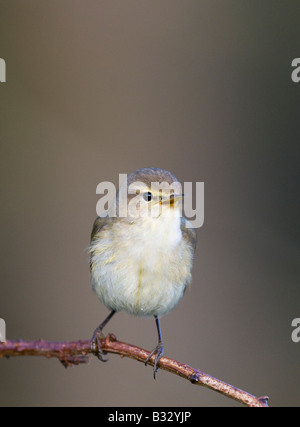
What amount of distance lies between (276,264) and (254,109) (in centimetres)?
110

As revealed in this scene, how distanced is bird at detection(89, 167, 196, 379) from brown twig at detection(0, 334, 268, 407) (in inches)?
20.1

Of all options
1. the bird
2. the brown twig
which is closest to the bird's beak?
the bird

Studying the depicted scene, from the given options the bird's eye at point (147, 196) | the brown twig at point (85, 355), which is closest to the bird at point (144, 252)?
the bird's eye at point (147, 196)

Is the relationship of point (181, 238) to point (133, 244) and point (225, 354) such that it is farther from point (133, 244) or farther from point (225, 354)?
point (225, 354)

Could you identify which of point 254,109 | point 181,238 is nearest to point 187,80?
point 254,109

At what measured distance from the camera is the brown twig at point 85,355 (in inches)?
41.1

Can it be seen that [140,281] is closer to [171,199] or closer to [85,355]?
[171,199]

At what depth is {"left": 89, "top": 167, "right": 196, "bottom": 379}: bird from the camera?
178cm

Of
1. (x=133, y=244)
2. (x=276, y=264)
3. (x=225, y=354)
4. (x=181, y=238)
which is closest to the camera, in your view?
(x=133, y=244)

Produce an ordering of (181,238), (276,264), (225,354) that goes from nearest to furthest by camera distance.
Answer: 1. (181,238)
2. (225,354)
3. (276,264)

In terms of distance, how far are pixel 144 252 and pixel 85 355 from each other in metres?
0.75

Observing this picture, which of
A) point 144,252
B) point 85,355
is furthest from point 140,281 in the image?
point 85,355

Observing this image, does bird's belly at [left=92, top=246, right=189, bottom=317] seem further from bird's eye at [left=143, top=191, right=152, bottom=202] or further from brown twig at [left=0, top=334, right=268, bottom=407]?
brown twig at [left=0, top=334, right=268, bottom=407]

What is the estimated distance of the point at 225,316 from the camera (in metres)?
3.50
